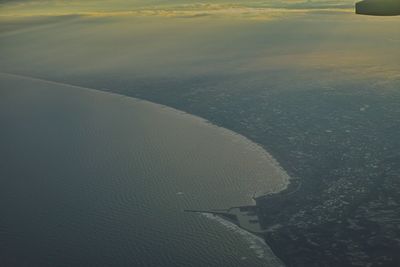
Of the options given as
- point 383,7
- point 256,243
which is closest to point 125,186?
point 256,243

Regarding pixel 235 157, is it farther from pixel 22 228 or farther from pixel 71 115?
pixel 71 115

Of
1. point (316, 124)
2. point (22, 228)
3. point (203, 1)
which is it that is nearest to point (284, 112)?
point (316, 124)

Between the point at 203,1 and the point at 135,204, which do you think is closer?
the point at 135,204

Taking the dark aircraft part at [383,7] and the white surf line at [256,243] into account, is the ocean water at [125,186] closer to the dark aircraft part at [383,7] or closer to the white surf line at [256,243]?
the white surf line at [256,243]

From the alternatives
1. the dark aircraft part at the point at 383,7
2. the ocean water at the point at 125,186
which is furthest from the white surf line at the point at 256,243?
the dark aircraft part at the point at 383,7

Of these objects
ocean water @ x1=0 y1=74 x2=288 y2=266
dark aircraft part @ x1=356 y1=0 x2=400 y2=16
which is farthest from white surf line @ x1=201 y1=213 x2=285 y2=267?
dark aircraft part @ x1=356 y1=0 x2=400 y2=16

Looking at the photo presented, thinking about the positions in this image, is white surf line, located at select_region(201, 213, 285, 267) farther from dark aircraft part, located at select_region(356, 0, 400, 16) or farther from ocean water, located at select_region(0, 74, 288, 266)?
dark aircraft part, located at select_region(356, 0, 400, 16)

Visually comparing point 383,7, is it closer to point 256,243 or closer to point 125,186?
point 256,243

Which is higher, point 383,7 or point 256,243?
point 383,7
